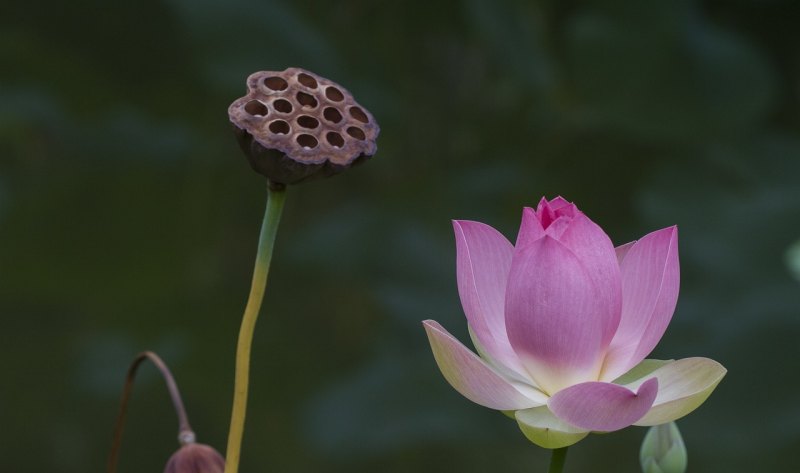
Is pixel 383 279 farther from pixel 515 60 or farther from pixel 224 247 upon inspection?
pixel 515 60

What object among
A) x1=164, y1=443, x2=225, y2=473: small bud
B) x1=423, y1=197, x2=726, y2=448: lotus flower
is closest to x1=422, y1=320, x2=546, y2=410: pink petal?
x1=423, y1=197, x2=726, y2=448: lotus flower

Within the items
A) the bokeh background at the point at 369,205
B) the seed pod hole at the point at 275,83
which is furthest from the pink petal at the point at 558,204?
the bokeh background at the point at 369,205

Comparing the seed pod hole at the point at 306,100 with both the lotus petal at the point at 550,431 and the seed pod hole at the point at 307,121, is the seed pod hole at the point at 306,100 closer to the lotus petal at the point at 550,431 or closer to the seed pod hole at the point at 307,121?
the seed pod hole at the point at 307,121

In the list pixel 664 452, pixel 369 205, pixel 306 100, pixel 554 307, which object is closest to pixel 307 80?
pixel 306 100

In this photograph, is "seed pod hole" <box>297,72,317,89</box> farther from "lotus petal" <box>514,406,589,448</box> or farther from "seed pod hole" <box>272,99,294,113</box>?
"lotus petal" <box>514,406,589,448</box>

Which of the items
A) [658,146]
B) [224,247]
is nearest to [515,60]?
[658,146]

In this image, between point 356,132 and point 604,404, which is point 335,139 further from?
point 604,404
